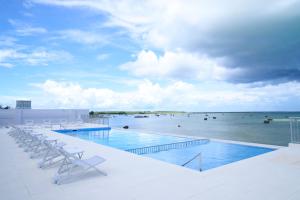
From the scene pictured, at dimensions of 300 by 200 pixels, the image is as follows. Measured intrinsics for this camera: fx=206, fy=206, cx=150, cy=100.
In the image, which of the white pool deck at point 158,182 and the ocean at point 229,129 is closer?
the white pool deck at point 158,182

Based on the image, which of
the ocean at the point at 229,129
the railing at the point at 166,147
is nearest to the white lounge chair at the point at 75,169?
the railing at the point at 166,147

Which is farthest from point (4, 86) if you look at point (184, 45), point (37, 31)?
point (184, 45)

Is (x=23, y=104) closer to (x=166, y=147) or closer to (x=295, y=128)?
(x=166, y=147)

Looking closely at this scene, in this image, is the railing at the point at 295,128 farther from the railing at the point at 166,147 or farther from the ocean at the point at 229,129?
the ocean at the point at 229,129

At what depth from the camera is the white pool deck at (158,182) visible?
3037 mm

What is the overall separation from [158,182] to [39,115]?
19570mm

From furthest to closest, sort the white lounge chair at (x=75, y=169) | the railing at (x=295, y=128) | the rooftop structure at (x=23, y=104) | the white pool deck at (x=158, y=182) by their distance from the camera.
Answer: the rooftop structure at (x=23, y=104), the railing at (x=295, y=128), the white lounge chair at (x=75, y=169), the white pool deck at (x=158, y=182)

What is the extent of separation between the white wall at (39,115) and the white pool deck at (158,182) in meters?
14.7

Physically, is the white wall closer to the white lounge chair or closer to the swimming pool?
the swimming pool

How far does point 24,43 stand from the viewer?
490 inches

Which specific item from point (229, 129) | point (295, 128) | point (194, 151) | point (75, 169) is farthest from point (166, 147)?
point (229, 129)

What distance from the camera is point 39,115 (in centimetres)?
1988

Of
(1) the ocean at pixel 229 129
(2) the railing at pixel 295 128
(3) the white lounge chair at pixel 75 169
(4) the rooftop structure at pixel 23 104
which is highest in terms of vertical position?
(4) the rooftop structure at pixel 23 104

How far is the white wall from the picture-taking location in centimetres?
1718
